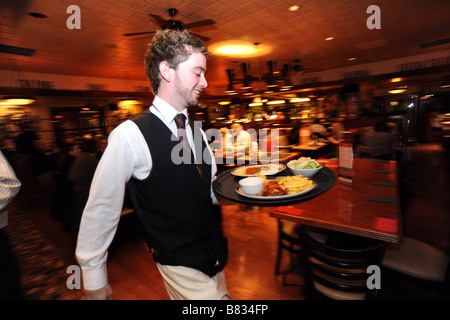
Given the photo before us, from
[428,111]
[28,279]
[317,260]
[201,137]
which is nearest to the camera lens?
[201,137]

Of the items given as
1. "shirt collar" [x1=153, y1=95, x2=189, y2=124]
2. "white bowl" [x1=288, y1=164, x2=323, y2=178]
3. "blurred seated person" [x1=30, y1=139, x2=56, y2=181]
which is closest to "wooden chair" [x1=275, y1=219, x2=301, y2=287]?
"white bowl" [x1=288, y1=164, x2=323, y2=178]

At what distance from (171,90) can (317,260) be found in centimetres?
136

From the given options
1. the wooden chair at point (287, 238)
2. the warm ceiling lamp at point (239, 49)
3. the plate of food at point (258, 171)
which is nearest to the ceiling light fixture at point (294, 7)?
the warm ceiling lamp at point (239, 49)

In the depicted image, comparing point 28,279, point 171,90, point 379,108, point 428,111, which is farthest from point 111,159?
point 428,111

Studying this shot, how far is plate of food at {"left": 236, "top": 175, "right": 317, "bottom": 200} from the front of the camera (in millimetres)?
1077

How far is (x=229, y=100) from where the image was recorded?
14.4 m

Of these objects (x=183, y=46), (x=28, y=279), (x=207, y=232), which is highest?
(x=183, y=46)

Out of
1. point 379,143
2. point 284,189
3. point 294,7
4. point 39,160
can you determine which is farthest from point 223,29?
point 39,160

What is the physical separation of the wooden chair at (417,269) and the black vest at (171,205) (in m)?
1.38

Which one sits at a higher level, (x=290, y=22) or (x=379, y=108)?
(x=290, y=22)

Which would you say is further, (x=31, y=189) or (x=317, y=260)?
(x=31, y=189)

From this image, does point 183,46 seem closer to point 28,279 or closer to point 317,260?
point 317,260

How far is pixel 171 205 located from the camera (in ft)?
3.20

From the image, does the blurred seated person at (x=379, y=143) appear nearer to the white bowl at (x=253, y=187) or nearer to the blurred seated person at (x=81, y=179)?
the white bowl at (x=253, y=187)
